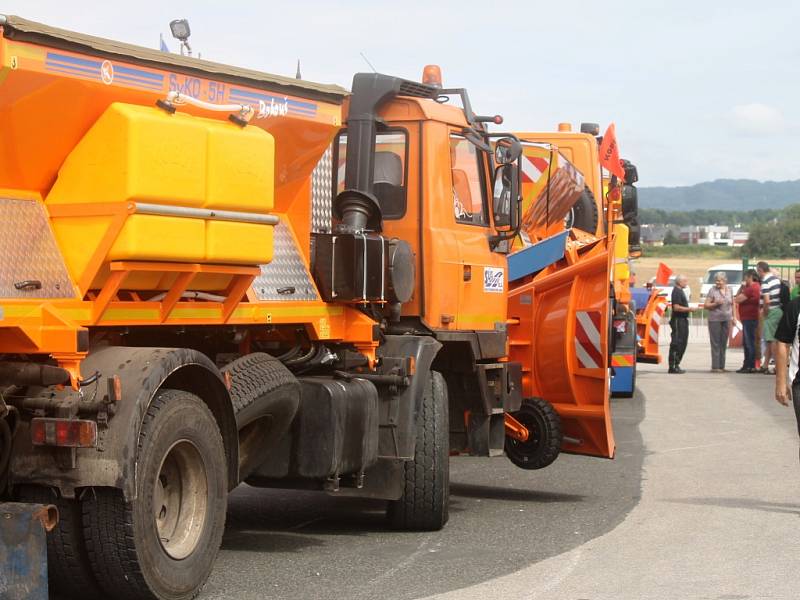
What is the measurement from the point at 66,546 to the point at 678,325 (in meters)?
19.7

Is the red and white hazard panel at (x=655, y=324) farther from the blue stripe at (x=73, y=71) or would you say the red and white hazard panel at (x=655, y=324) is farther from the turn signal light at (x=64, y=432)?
the turn signal light at (x=64, y=432)

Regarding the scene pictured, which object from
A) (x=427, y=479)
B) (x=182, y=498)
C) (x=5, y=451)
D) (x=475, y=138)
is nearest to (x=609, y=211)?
(x=475, y=138)

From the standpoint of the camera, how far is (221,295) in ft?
23.6

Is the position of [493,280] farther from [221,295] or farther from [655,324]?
[655,324]

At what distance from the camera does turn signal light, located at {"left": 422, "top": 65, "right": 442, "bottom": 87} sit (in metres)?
9.90

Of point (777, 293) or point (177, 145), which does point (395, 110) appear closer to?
point (177, 145)

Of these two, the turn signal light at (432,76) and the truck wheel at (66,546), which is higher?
the turn signal light at (432,76)

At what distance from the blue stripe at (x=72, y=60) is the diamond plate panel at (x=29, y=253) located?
2.12 feet

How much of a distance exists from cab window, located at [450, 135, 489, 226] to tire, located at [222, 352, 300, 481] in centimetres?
216

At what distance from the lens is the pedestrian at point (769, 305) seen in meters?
23.1

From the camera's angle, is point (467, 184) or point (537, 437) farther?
point (537, 437)

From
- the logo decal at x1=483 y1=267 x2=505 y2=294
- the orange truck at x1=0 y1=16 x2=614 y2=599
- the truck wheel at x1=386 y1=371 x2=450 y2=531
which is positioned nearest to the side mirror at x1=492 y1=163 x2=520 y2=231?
the orange truck at x1=0 y1=16 x2=614 y2=599

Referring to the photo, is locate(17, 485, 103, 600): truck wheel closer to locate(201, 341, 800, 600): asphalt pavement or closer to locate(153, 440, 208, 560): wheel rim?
locate(153, 440, 208, 560): wheel rim

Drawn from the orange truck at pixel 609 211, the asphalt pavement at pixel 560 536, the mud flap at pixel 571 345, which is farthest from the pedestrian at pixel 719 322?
the mud flap at pixel 571 345
